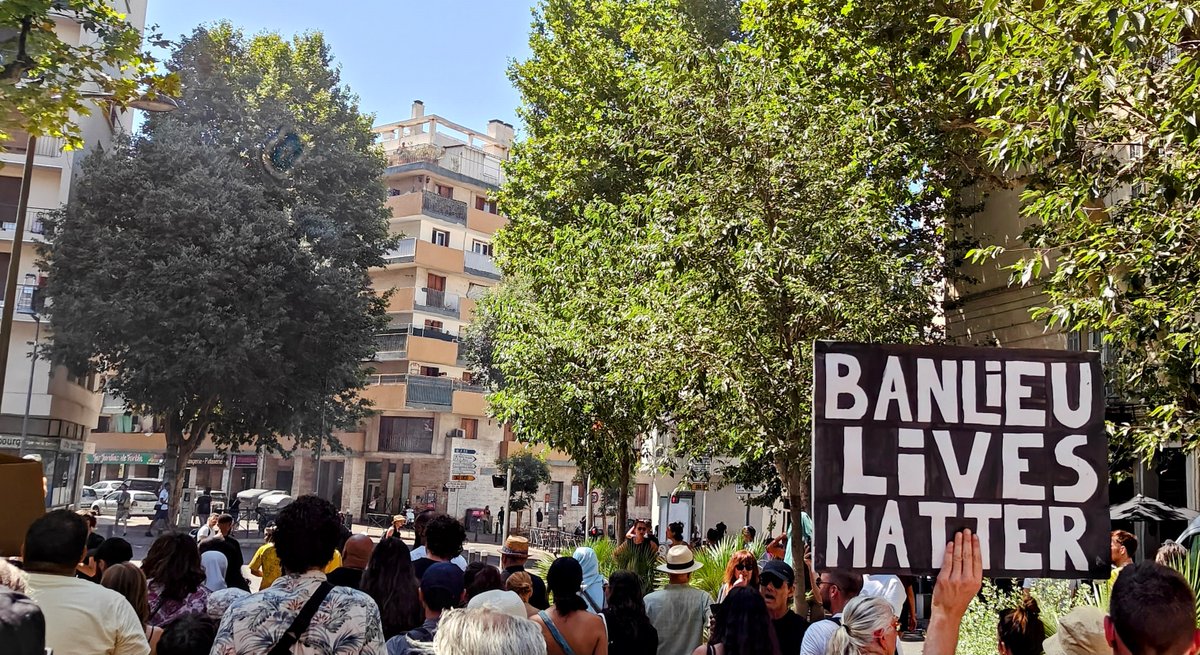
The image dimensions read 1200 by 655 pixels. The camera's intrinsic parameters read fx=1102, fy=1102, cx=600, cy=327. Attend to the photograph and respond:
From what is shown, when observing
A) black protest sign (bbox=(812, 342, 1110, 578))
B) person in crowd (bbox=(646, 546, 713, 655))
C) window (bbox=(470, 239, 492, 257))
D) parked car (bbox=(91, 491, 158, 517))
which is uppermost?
window (bbox=(470, 239, 492, 257))

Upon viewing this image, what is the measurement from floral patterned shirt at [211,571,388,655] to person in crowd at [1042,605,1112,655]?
2514 mm

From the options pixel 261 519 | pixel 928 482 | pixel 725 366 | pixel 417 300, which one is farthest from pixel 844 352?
pixel 417 300

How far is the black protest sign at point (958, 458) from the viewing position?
420cm

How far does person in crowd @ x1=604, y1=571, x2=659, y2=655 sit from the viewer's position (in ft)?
20.7

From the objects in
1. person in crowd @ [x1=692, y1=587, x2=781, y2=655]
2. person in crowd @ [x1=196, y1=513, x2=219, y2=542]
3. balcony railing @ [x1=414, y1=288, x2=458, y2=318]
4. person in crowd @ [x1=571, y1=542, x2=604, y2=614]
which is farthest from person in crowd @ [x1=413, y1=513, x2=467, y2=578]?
balcony railing @ [x1=414, y1=288, x2=458, y2=318]

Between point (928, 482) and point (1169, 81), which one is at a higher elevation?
point (1169, 81)

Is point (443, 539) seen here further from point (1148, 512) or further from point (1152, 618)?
point (1148, 512)

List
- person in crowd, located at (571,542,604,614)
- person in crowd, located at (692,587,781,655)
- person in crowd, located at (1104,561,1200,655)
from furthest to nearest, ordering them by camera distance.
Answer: person in crowd, located at (571,542,604,614) → person in crowd, located at (692,587,781,655) → person in crowd, located at (1104,561,1200,655)

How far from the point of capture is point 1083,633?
4.02 m

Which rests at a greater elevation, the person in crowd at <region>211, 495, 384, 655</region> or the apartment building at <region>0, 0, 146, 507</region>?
the apartment building at <region>0, 0, 146, 507</region>

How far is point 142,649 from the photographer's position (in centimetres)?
446

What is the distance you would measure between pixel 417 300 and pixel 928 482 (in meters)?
54.8

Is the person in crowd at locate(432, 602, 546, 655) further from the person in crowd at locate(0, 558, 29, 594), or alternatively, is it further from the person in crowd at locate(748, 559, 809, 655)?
the person in crowd at locate(748, 559, 809, 655)

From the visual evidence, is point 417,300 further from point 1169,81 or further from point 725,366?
point 1169,81
